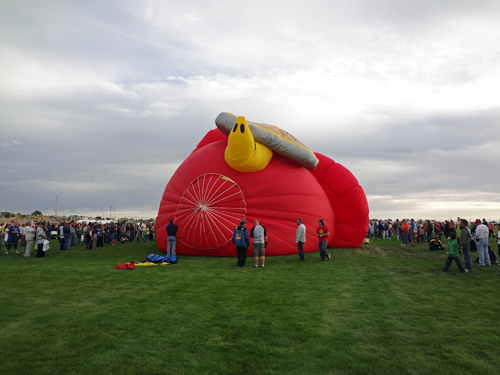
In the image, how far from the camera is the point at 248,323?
5262 millimetres

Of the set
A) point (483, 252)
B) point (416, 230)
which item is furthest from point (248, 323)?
point (416, 230)

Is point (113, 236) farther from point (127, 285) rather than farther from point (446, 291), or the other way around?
point (446, 291)

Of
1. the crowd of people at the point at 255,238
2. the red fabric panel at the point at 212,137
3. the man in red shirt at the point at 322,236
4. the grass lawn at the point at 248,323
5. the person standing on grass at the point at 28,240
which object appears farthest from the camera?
the red fabric panel at the point at 212,137

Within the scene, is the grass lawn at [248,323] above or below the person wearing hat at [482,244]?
below

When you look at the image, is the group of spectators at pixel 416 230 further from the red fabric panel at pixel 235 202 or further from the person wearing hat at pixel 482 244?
the red fabric panel at pixel 235 202

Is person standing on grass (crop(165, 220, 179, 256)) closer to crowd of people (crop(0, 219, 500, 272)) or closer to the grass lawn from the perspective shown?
crowd of people (crop(0, 219, 500, 272))

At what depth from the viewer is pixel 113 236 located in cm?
2050

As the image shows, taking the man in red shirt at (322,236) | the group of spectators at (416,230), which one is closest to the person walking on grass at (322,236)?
the man in red shirt at (322,236)

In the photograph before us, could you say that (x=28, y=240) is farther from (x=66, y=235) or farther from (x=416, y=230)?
(x=416, y=230)

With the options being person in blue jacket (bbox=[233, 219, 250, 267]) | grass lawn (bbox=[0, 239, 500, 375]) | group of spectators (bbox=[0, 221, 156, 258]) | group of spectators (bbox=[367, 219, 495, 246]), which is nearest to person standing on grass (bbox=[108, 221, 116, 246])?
group of spectators (bbox=[0, 221, 156, 258])

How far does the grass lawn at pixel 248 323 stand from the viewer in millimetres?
3943

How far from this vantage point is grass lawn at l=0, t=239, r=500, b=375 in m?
3.94

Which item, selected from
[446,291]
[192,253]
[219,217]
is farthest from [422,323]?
[192,253]

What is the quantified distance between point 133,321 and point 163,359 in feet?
5.07
